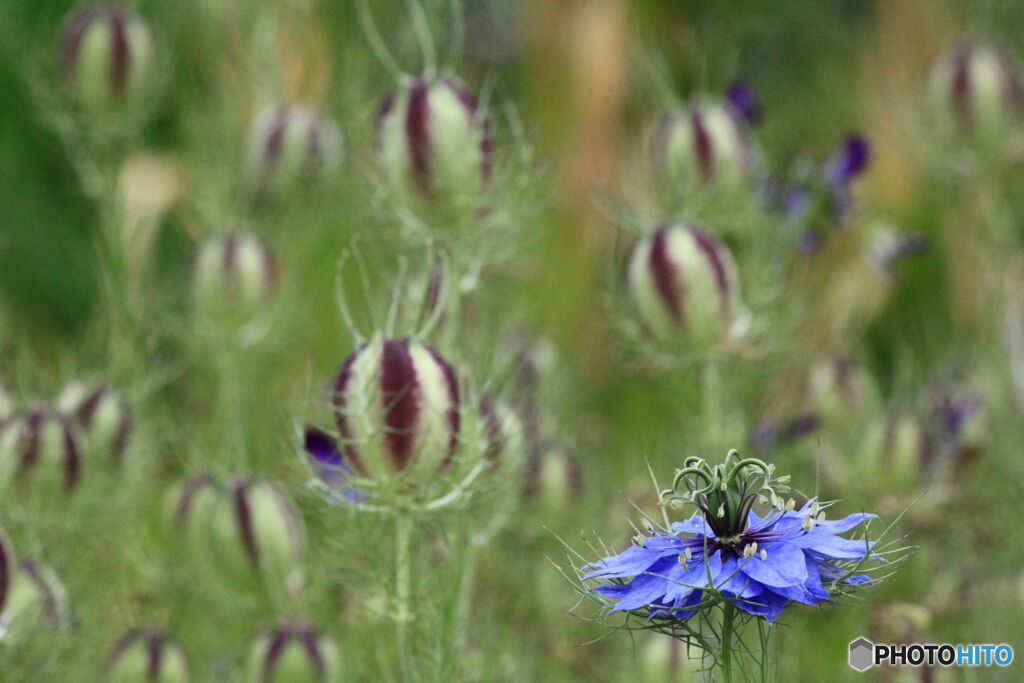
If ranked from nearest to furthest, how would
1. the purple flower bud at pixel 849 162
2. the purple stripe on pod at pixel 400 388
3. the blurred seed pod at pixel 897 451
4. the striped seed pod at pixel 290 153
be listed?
1. the purple stripe on pod at pixel 400 388
2. the blurred seed pod at pixel 897 451
3. the purple flower bud at pixel 849 162
4. the striped seed pod at pixel 290 153

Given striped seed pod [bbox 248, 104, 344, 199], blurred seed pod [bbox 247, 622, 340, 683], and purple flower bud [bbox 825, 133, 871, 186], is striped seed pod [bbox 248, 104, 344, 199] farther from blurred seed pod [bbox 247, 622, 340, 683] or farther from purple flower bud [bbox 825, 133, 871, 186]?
blurred seed pod [bbox 247, 622, 340, 683]

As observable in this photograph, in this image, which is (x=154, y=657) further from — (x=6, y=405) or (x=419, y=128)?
(x=419, y=128)

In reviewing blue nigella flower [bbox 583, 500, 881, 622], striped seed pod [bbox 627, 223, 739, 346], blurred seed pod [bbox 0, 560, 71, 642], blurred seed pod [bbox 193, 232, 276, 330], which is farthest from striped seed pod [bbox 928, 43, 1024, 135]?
blurred seed pod [bbox 0, 560, 71, 642]

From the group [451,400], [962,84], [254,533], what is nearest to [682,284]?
[451,400]

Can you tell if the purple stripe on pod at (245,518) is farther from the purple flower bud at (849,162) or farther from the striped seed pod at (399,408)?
the purple flower bud at (849,162)

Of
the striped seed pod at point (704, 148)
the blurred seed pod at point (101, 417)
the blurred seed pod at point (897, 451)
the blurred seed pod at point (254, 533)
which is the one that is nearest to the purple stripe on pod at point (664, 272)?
the striped seed pod at point (704, 148)
